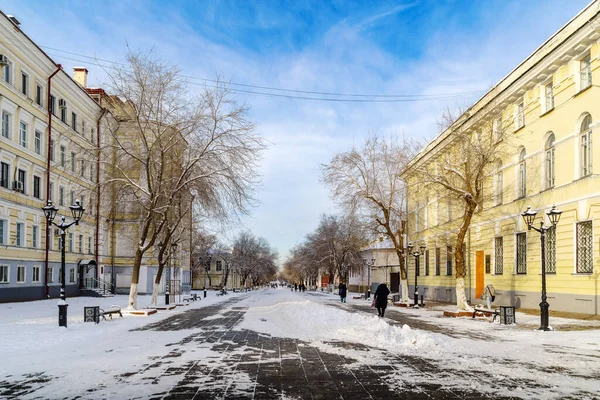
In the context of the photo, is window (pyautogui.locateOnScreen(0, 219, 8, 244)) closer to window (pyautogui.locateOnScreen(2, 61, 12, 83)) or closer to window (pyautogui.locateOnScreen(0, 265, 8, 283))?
window (pyautogui.locateOnScreen(0, 265, 8, 283))

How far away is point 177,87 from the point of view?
24766 mm

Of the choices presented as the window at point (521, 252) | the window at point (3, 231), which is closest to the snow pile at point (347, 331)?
the window at point (521, 252)

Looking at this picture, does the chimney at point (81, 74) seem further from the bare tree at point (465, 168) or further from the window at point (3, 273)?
the bare tree at point (465, 168)

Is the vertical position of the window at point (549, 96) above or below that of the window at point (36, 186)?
above

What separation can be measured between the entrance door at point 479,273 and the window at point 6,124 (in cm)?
2858

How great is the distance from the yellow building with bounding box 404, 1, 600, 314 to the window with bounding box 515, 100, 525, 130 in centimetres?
5

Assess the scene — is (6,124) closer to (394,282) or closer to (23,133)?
(23,133)

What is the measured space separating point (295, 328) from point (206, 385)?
991 centimetres

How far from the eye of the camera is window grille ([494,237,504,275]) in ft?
97.4

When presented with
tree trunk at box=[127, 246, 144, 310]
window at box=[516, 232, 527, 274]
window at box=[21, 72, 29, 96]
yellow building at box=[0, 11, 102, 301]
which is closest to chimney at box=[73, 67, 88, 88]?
yellow building at box=[0, 11, 102, 301]

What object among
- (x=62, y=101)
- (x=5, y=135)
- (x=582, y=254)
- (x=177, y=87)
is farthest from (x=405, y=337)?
(x=62, y=101)

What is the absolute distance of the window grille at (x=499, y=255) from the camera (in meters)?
29.7

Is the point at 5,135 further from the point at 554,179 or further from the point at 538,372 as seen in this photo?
the point at 538,372

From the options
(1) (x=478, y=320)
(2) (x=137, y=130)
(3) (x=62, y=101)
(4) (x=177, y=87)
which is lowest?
(1) (x=478, y=320)
